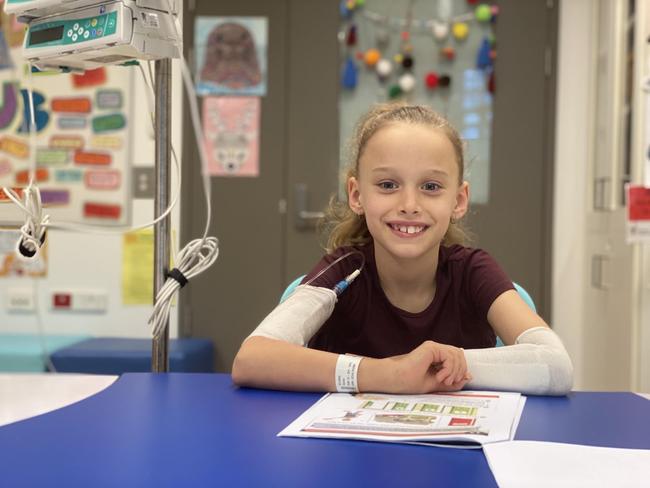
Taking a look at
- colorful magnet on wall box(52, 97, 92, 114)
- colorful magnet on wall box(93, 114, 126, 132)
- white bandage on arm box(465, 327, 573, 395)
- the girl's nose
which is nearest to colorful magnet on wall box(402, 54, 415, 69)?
colorful magnet on wall box(93, 114, 126, 132)

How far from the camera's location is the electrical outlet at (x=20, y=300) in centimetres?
334

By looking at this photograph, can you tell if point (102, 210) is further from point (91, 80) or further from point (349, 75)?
point (349, 75)

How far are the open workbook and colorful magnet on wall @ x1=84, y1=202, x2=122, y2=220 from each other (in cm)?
255

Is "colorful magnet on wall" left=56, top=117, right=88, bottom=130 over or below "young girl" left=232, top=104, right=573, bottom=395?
over

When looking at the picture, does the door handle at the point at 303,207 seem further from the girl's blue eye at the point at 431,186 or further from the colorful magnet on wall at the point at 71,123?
the girl's blue eye at the point at 431,186

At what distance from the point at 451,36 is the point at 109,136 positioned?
1603 millimetres

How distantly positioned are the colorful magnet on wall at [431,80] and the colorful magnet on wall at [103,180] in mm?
1447

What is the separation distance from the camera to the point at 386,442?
0.70 m

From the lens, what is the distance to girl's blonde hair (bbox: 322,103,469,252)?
1.37 m

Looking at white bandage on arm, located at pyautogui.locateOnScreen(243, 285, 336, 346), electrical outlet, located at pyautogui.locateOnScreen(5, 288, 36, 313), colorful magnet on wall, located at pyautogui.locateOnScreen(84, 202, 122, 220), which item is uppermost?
colorful magnet on wall, located at pyautogui.locateOnScreen(84, 202, 122, 220)

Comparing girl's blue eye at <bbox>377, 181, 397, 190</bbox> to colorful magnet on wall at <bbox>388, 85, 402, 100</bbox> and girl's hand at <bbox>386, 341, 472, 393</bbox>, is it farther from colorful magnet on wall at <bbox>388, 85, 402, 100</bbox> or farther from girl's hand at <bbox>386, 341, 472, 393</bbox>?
colorful magnet on wall at <bbox>388, 85, 402, 100</bbox>

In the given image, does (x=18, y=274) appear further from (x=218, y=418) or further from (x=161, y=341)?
(x=218, y=418)

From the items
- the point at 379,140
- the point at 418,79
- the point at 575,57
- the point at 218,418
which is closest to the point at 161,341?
the point at 218,418

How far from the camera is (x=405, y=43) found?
10.7ft
